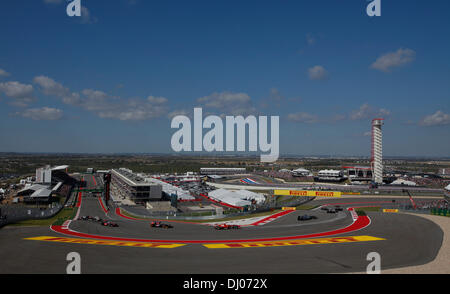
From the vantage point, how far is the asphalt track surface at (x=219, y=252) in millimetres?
17484

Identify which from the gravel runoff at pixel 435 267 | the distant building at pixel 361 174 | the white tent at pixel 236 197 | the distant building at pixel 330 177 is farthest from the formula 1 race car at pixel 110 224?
the distant building at pixel 361 174

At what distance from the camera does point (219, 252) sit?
70.6ft

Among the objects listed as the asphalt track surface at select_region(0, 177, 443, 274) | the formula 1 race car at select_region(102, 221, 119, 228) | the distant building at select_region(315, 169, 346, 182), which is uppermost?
the asphalt track surface at select_region(0, 177, 443, 274)

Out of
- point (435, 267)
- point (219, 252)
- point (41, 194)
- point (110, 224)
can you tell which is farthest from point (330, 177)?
point (219, 252)

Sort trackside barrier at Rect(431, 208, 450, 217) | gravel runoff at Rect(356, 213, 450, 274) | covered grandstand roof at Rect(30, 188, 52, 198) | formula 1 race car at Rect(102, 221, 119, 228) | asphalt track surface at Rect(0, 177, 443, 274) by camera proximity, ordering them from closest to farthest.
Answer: gravel runoff at Rect(356, 213, 450, 274)
asphalt track surface at Rect(0, 177, 443, 274)
formula 1 race car at Rect(102, 221, 119, 228)
trackside barrier at Rect(431, 208, 450, 217)
covered grandstand roof at Rect(30, 188, 52, 198)

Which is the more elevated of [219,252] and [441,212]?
[219,252]

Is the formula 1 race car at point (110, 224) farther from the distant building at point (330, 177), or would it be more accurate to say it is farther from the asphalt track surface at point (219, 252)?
the distant building at point (330, 177)

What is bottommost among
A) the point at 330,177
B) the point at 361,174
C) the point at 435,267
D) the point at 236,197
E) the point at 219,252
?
the point at 330,177

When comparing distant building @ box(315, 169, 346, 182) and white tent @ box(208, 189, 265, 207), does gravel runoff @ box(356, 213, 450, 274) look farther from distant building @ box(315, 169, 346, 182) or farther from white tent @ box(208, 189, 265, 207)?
distant building @ box(315, 169, 346, 182)

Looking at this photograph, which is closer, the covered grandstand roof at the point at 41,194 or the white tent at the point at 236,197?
the white tent at the point at 236,197

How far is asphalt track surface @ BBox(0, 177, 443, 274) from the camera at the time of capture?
17484 millimetres

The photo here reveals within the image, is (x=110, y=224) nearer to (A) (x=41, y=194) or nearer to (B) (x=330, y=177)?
(A) (x=41, y=194)

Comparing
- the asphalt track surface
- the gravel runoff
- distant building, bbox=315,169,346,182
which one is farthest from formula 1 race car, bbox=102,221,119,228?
distant building, bbox=315,169,346,182
